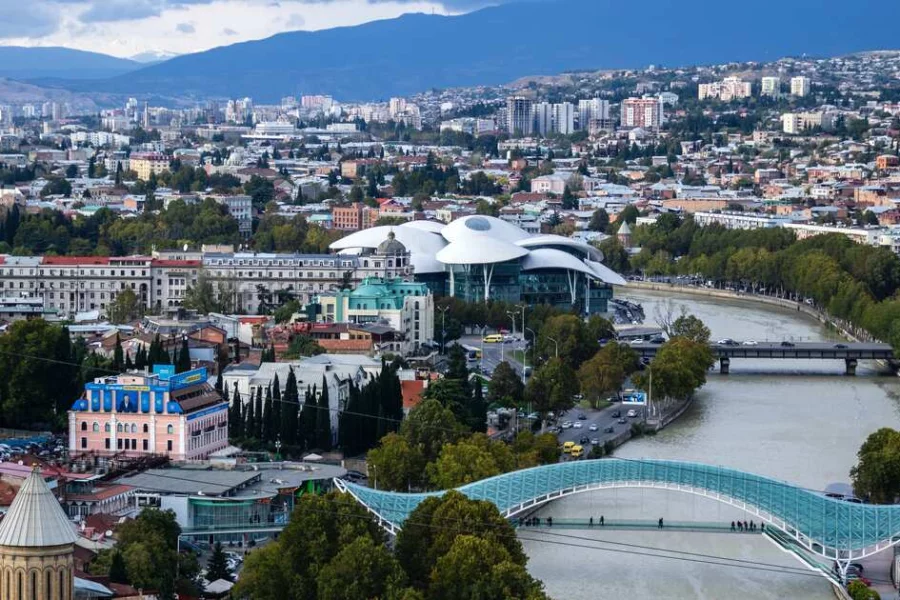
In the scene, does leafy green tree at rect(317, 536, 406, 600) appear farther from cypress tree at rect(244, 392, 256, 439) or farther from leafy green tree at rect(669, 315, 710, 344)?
leafy green tree at rect(669, 315, 710, 344)

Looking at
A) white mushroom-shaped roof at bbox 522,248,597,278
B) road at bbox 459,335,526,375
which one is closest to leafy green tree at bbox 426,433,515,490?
road at bbox 459,335,526,375

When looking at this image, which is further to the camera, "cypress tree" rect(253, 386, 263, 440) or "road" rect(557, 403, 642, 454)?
"road" rect(557, 403, 642, 454)

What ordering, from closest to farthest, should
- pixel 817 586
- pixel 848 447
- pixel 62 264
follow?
pixel 817 586 < pixel 848 447 < pixel 62 264

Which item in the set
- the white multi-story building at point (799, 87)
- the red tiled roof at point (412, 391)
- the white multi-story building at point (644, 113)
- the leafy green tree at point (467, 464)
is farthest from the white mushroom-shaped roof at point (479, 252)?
the white multi-story building at point (799, 87)

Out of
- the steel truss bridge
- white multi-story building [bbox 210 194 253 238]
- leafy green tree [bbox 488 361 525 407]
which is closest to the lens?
leafy green tree [bbox 488 361 525 407]

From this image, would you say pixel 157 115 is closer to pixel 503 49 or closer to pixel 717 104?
pixel 717 104

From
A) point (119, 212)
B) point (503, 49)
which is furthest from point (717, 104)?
point (503, 49)

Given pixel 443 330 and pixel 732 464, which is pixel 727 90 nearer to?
pixel 443 330
